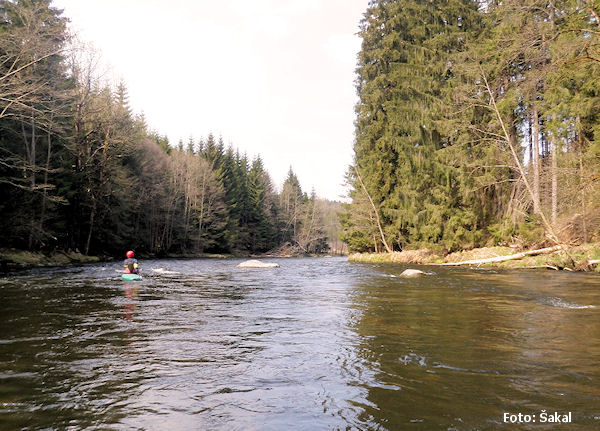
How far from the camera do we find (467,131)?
2559 cm

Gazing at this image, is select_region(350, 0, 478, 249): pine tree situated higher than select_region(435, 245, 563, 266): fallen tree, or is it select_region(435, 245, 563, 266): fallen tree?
select_region(350, 0, 478, 249): pine tree

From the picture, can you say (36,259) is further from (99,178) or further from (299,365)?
(299,365)

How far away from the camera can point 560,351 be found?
5.14 meters

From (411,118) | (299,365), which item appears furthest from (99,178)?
(299,365)

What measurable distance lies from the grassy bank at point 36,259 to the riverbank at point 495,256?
22.3 metres

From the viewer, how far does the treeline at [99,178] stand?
1927 cm

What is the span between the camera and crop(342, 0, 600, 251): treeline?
17688 mm

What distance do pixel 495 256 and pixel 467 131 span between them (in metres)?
8.43

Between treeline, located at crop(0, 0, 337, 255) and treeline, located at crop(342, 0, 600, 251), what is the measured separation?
2013cm

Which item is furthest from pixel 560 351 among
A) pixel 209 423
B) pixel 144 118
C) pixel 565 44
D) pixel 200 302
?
pixel 144 118

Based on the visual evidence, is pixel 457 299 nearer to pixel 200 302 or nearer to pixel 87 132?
pixel 200 302

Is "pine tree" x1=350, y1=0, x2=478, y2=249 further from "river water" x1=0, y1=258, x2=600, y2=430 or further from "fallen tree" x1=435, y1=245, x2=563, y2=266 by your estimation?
"river water" x1=0, y1=258, x2=600, y2=430

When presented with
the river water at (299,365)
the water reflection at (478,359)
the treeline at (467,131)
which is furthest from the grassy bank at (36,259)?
the treeline at (467,131)

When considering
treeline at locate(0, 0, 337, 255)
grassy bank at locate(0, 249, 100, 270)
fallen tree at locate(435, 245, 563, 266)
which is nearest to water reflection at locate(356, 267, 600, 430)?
fallen tree at locate(435, 245, 563, 266)
